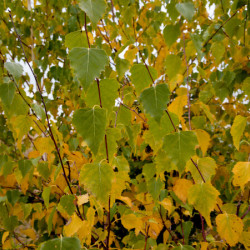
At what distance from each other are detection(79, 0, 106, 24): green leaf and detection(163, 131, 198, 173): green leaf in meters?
0.25

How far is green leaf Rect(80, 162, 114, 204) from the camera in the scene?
515mm

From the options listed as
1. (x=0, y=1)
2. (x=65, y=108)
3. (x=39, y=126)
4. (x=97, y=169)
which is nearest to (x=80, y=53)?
(x=97, y=169)

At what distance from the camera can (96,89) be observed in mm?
538

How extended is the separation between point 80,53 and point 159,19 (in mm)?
1084

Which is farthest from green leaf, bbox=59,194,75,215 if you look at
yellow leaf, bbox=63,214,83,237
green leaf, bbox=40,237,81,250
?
green leaf, bbox=40,237,81,250

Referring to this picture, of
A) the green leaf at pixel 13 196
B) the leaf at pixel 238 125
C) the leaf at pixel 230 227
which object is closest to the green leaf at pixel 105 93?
the leaf at pixel 238 125

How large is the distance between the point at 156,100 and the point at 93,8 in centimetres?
19

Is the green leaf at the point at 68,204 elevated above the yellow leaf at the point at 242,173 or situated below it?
below

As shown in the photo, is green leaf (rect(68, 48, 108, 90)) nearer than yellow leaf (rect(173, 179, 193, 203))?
Yes

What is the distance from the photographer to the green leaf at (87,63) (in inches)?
17.3

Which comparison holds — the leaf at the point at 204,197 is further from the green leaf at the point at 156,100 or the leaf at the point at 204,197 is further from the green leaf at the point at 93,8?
the green leaf at the point at 93,8

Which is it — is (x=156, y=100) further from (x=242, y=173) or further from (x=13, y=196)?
(x=13, y=196)

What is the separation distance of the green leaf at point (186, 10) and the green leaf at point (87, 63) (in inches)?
7.7

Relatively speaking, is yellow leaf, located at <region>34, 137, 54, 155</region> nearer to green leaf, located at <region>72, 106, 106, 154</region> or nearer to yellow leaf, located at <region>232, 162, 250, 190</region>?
green leaf, located at <region>72, 106, 106, 154</region>
